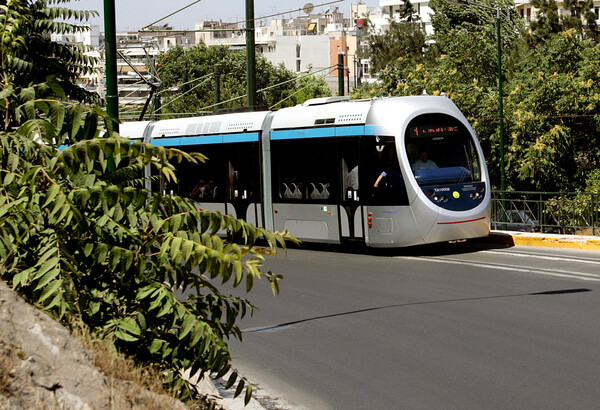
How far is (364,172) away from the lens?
Answer: 18.1 meters

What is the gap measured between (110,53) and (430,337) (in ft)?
14.2

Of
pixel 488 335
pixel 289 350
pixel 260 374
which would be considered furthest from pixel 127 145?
pixel 488 335

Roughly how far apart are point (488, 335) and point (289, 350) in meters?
2.00

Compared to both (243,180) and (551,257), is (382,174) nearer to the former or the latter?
(551,257)

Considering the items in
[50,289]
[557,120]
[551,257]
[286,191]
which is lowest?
[551,257]

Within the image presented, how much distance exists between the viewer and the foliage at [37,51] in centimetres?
654

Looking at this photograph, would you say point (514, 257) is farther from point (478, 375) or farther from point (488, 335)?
point (478, 375)

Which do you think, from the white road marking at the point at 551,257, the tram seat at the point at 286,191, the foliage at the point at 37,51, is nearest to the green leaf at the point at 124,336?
the foliage at the point at 37,51

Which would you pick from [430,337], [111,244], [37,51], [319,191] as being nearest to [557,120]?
[319,191]

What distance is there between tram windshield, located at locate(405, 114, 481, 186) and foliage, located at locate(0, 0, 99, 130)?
8396 millimetres

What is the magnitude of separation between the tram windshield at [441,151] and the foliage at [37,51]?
840 cm

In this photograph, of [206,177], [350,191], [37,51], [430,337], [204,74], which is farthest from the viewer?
[204,74]

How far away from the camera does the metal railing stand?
2053 cm

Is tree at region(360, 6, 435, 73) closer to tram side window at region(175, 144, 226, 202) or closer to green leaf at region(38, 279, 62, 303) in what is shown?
tram side window at region(175, 144, 226, 202)
